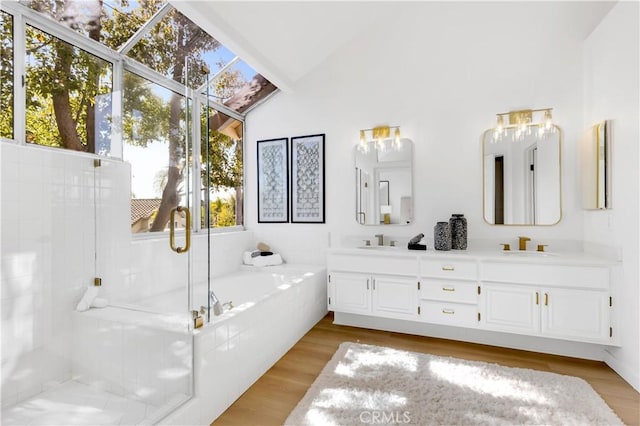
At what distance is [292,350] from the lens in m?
2.56

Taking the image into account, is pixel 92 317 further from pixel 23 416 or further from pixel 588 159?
pixel 588 159

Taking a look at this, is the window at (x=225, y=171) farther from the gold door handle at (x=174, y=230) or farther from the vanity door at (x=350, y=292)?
the vanity door at (x=350, y=292)

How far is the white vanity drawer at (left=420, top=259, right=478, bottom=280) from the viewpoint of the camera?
8.43 feet

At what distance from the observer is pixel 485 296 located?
2527mm

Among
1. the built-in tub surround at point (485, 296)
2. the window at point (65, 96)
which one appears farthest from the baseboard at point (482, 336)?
the window at point (65, 96)

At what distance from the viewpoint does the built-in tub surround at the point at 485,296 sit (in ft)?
7.39

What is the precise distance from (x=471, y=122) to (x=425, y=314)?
188 centimetres

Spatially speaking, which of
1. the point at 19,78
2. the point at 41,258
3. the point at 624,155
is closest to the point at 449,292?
the point at 624,155

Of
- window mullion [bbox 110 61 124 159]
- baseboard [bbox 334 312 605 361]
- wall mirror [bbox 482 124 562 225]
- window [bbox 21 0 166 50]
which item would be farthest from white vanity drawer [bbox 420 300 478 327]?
window [bbox 21 0 166 50]

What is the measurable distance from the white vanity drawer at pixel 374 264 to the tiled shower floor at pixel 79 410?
1826 mm

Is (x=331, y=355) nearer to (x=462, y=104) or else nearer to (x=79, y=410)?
(x=79, y=410)

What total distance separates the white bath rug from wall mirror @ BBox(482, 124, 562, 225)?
1.35 meters

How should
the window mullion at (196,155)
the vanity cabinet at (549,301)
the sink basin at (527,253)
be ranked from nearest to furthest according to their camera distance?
the window mullion at (196,155)
the vanity cabinet at (549,301)
the sink basin at (527,253)

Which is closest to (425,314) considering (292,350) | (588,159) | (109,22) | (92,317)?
(292,350)
